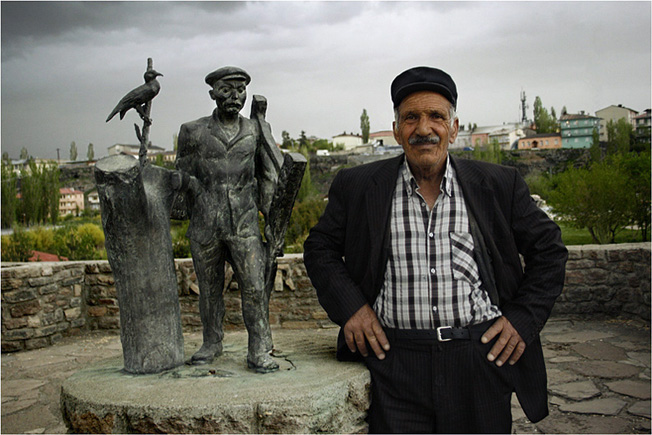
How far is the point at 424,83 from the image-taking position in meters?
2.28

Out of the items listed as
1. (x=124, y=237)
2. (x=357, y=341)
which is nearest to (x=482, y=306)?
(x=357, y=341)

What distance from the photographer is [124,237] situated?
267 cm

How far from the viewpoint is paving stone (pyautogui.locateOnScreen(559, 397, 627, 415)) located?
3.96 m

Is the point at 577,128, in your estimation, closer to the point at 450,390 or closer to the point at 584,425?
the point at 584,425

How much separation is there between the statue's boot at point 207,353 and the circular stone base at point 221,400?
94mm

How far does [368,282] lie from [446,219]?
0.42 meters

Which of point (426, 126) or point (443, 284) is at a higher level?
point (426, 126)

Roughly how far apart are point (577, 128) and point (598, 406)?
6299 centimetres

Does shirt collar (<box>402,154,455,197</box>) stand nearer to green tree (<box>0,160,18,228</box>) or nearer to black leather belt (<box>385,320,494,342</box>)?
black leather belt (<box>385,320,494,342</box>)

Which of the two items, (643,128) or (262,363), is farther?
(643,128)

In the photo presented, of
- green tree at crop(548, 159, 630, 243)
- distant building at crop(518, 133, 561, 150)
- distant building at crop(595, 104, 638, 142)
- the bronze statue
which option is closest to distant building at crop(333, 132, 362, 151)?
distant building at crop(518, 133, 561, 150)

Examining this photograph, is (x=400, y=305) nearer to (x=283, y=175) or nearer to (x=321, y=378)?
(x=321, y=378)

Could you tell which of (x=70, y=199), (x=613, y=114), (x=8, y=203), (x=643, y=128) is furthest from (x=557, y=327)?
(x=613, y=114)

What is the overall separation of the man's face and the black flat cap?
0.02 metres
